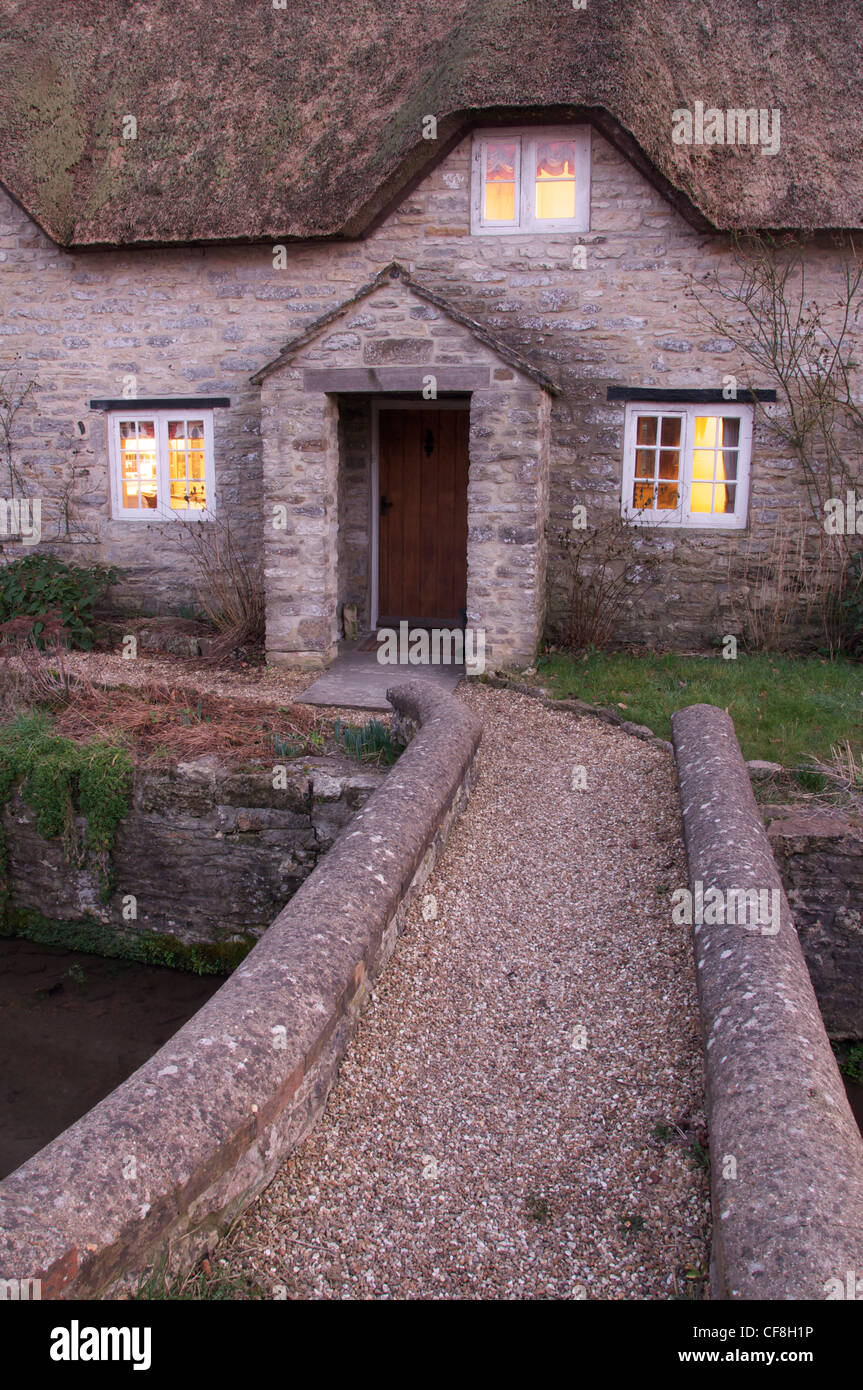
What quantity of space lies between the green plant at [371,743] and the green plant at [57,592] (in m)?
3.87

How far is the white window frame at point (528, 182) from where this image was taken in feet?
28.7

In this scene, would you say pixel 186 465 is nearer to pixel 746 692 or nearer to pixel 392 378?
pixel 392 378

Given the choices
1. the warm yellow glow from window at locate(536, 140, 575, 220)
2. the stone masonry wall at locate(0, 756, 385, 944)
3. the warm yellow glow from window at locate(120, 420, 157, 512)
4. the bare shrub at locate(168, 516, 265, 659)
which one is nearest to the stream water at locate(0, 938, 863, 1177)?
the stone masonry wall at locate(0, 756, 385, 944)

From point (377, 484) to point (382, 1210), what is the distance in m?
8.28

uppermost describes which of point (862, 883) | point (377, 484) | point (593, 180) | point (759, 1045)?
point (593, 180)

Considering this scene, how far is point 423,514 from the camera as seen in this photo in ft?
33.4

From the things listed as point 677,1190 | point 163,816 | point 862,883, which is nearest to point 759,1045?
point 677,1190

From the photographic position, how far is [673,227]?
8.69m

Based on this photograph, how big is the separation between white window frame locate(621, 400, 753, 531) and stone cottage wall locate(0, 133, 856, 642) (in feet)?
0.31

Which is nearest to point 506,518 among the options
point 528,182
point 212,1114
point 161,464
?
point 528,182

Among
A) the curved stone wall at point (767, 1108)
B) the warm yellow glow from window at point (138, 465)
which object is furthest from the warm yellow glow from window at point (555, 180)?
the curved stone wall at point (767, 1108)

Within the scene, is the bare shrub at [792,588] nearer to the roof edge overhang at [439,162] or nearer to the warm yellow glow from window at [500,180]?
the roof edge overhang at [439,162]

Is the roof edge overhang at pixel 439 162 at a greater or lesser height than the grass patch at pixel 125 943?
greater
